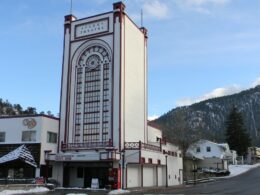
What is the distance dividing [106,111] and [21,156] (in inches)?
471

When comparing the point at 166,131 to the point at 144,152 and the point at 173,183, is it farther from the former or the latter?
the point at 144,152

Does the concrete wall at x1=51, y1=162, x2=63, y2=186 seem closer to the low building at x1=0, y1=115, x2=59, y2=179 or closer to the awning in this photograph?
the low building at x1=0, y1=115, x2=59, y2=179

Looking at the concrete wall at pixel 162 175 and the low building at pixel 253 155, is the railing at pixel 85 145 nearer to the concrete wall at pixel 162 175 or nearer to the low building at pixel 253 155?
the concrete wall at pixel 162 175

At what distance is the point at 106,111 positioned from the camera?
174ft

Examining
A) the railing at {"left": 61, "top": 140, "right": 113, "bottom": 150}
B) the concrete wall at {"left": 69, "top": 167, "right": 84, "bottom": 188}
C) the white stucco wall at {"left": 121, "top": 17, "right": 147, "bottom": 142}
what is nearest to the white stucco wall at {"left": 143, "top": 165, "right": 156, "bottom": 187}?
the white stucco wall at {"left": 121, "top": 17, "right": 147, "bottom": 142}

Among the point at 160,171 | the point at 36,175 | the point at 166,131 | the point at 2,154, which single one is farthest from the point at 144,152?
the point at 166,131

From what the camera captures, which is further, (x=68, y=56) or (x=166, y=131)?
(x=166, y=131)

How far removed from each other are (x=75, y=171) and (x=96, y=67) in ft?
45.5

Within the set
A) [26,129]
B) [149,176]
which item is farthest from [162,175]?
[26,129]

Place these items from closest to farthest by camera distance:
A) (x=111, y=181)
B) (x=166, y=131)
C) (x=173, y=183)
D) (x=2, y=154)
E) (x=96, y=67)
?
(x=111, y=181) < (x=2, y=154) < (x=96, y=67) < (x=173, y=183) < (x=166, y=131)

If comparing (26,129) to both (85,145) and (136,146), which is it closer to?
(85,145)

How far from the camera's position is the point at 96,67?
55.5m

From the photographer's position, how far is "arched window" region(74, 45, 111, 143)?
53.0 m

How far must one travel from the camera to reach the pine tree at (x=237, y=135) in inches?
5005
